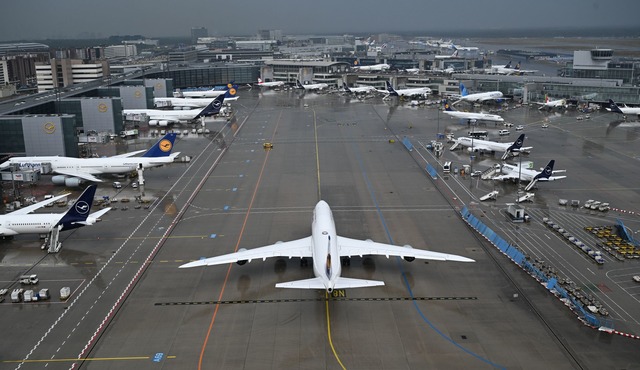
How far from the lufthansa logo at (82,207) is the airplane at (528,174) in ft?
184

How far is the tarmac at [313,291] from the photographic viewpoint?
126 feet

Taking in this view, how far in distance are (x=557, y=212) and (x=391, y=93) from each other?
391 feet

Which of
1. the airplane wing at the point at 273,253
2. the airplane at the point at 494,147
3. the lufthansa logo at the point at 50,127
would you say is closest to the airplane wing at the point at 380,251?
the airplane wing at the point at 273,253

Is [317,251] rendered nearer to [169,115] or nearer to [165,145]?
[165,145]

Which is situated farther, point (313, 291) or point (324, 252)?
point (313, 291)

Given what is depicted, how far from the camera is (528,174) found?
80.8 metres

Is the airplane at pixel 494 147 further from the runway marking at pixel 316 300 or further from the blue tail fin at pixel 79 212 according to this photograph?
the blue tail fin at pixel 79 212

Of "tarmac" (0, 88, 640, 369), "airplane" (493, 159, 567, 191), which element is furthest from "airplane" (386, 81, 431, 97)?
"airplane" (493, 159, 567, 191)

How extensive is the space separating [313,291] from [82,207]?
2669 centimetres

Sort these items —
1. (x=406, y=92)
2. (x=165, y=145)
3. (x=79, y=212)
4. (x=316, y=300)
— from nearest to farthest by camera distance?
(x=316, y=300), (x=79, y=212), (x=165, y=145), (x=406, y=92)

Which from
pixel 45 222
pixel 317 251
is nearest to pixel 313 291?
pixel 317 251

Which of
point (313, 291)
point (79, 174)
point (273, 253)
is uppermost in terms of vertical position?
point (79, 174)

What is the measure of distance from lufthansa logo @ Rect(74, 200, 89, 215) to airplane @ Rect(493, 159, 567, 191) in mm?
55947

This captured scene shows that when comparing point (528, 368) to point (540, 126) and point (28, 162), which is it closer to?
point (28, 162)
